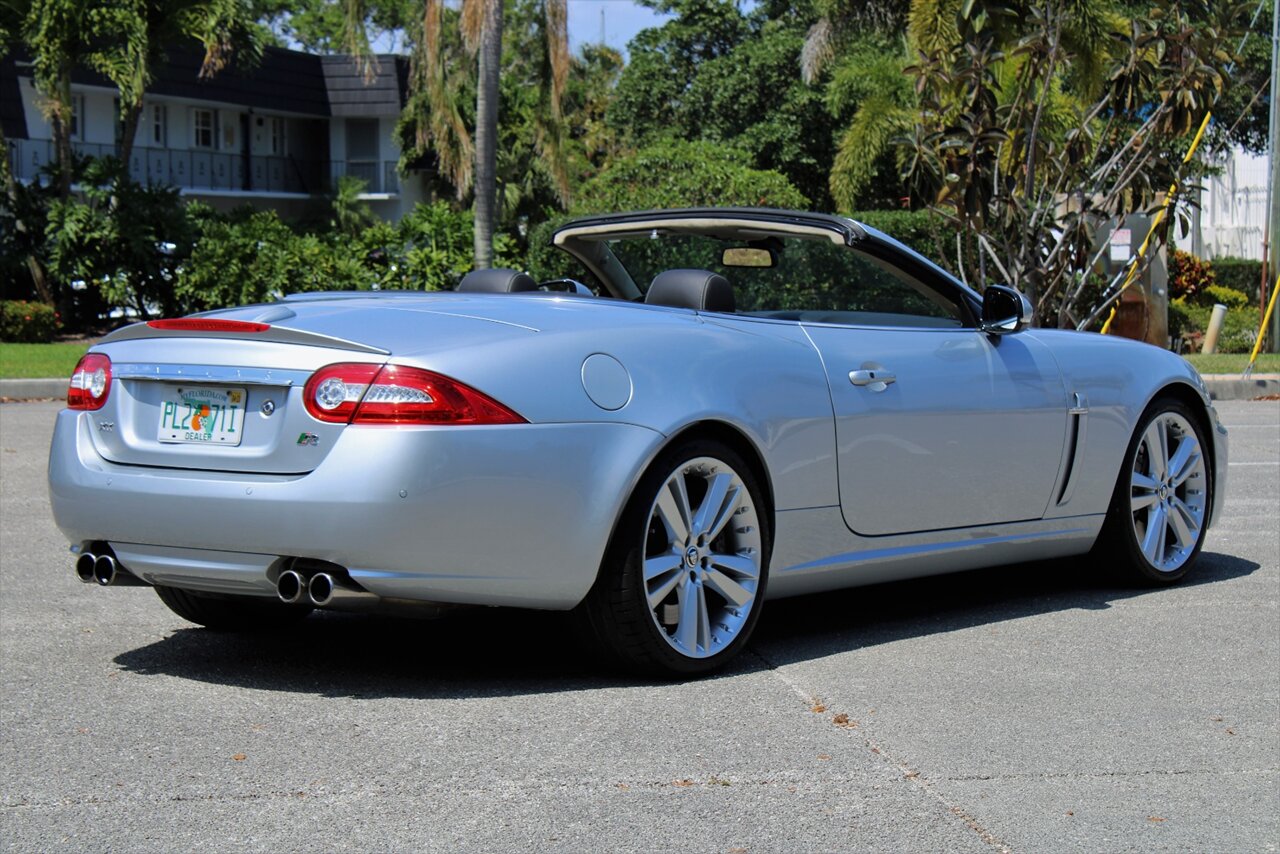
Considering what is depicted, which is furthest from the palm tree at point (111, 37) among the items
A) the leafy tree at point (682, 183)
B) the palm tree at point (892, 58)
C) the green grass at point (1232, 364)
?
the green grass at point (1232, 364)

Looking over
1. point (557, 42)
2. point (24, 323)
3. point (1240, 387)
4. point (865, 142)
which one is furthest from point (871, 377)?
point (865, 142)

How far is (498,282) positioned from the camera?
6137 mm

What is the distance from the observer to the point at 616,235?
6.68m

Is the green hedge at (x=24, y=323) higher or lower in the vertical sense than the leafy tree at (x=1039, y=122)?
lower

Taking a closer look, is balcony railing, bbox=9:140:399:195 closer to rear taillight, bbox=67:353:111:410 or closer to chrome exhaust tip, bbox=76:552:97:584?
rear taillight, bbox=67:353:111:410

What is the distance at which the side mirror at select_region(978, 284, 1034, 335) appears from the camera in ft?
21.1

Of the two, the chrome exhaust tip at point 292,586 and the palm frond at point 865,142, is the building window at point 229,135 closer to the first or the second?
the palm frond at point 865,142

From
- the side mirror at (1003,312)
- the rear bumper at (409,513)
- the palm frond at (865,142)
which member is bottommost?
the rear bumper at (409,513)

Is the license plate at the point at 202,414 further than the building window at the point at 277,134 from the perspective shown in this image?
No

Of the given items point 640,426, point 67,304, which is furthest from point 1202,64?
point 67,304

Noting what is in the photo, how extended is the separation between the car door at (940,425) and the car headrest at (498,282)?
1037mm

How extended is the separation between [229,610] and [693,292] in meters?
1.88

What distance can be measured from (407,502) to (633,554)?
73 cm

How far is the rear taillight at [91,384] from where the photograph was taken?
5227 millimetres
